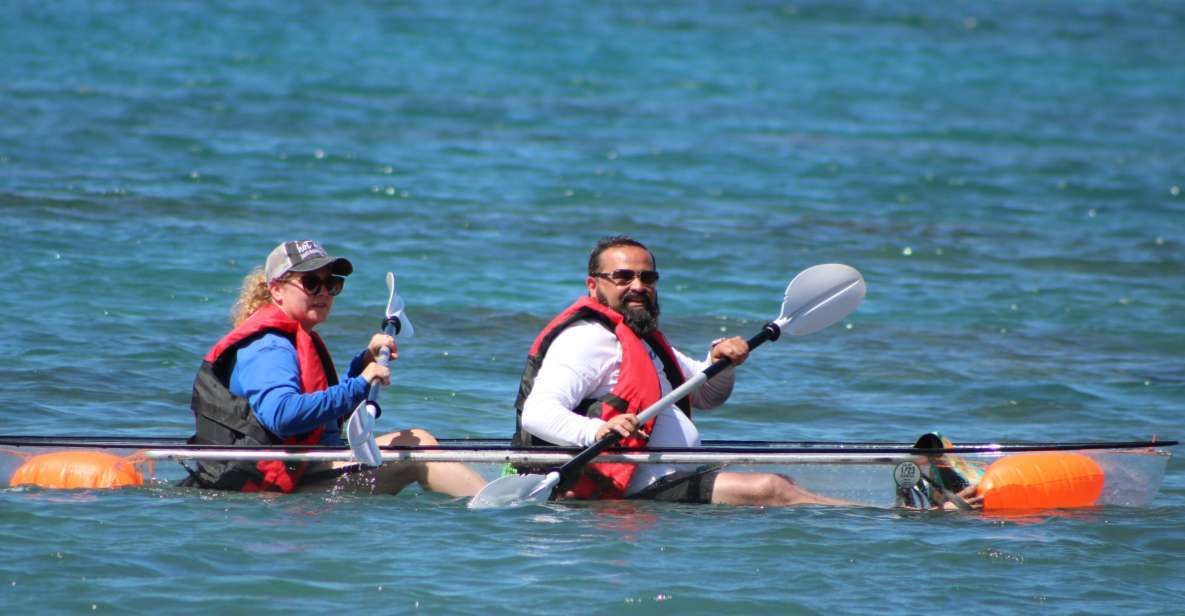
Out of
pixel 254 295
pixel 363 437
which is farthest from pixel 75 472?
pixel 363 437

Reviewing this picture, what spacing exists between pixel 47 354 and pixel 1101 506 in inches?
222

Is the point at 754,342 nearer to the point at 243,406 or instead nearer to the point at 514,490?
the point at 514,490

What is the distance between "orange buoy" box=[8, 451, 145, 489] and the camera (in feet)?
19.9

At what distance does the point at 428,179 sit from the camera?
604 inches

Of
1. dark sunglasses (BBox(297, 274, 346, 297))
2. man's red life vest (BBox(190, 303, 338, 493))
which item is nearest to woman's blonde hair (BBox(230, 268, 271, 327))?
man's red life vest (BBox(190, 303, 338, 493))

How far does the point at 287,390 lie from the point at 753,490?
176 centimetres

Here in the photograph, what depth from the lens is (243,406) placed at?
231 inches

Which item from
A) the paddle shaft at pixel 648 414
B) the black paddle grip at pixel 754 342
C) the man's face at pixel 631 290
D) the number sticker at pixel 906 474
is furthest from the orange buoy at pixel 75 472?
the number sticker at pixel 906 474

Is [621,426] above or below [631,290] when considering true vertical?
below

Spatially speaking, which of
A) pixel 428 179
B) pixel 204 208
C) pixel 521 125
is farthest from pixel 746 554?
pixel 521 125

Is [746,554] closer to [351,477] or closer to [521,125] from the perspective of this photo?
[351,477]

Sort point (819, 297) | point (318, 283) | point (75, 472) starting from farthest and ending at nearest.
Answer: point (819, 297) → point (75, 472) → point (318, 283)

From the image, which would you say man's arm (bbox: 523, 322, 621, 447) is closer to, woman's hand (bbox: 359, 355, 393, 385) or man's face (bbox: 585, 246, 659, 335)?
man's face (bbox: 585, 246, 659, 335)

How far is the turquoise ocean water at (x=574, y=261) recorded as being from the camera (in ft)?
17.6
